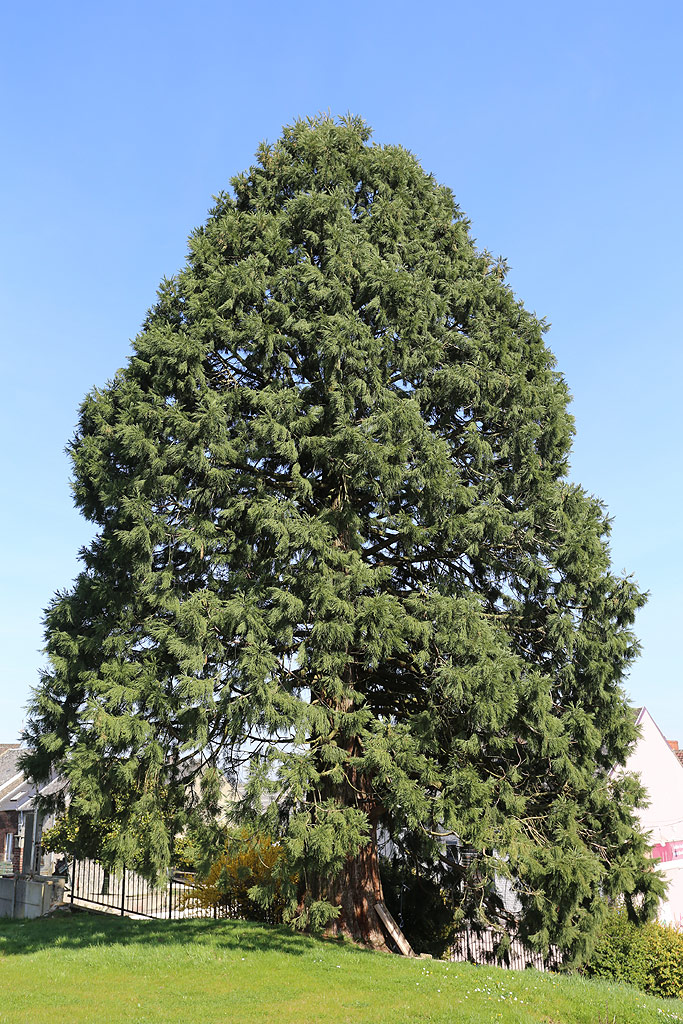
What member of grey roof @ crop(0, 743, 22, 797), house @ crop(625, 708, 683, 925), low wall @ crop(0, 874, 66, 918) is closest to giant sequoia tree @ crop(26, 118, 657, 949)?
low wall @ crop(0, 874, 66, 918)

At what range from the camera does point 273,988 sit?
367 inches

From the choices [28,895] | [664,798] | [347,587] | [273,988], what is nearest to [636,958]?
[273,988]

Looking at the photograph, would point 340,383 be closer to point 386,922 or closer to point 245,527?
point 245,527

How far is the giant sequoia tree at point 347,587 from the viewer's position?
34.4 ft

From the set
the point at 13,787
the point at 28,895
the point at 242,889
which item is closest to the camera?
the point at 242,889

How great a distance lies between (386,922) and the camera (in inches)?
463

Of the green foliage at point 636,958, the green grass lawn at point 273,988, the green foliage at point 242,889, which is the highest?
the green foliage at point 242,889

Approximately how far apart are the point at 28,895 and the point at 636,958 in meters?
12.2

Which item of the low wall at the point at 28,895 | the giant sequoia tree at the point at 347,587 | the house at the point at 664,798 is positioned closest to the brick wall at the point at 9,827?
the low wall at the point at 28,895

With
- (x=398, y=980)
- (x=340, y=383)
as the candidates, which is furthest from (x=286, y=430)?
(x=398, y=980)

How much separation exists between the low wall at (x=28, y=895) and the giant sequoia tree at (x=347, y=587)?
6.03 metres

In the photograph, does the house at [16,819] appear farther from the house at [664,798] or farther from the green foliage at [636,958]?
the green foliage at [636,958]

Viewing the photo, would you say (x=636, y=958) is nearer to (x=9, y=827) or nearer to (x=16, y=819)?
(x=16, y=819)

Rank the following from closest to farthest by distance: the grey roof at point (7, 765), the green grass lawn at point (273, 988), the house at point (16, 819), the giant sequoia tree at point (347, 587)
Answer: the green grass lawn at point (273, 988) → the giant sequoia tree at point (347, 587) → the house at point (16, 819) → the grey roof at point (7, 765)
